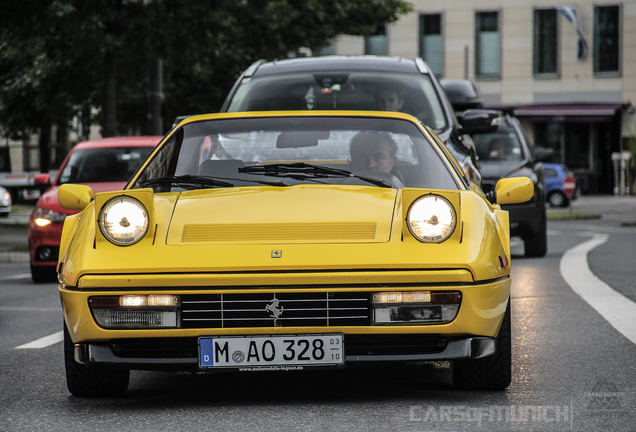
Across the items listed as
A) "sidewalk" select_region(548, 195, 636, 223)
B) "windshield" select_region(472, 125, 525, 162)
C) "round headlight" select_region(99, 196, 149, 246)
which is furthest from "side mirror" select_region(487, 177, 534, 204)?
"sidewalk" select_region(548, 195, 636, 223)

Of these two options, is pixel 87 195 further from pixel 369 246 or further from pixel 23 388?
pixel 369 246

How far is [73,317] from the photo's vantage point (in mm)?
4160

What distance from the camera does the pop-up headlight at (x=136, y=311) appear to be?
4.04 m

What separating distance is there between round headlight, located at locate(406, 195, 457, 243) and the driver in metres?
0.84

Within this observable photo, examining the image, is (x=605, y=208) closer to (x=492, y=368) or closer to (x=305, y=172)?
(x=305, y=172)

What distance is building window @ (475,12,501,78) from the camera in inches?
1747

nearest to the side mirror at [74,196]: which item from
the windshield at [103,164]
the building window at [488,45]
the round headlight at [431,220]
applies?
the round headlight at [431,220]


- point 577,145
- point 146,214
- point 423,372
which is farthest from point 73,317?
point 577,145

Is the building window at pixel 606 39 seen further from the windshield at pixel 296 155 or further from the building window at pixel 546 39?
the windshield at pixel 296 155

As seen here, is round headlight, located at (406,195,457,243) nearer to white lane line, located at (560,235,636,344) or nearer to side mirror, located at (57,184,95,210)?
side mirror, located at (57,184,95,210)

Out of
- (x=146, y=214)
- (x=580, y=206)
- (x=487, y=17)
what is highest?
(x=487, y=17)

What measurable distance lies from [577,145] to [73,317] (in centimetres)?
4182

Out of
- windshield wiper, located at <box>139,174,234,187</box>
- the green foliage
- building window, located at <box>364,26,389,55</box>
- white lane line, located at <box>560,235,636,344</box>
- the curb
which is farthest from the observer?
building window, located at <box>364,26,389,55</box>

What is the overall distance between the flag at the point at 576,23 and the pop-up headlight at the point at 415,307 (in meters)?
40.6
